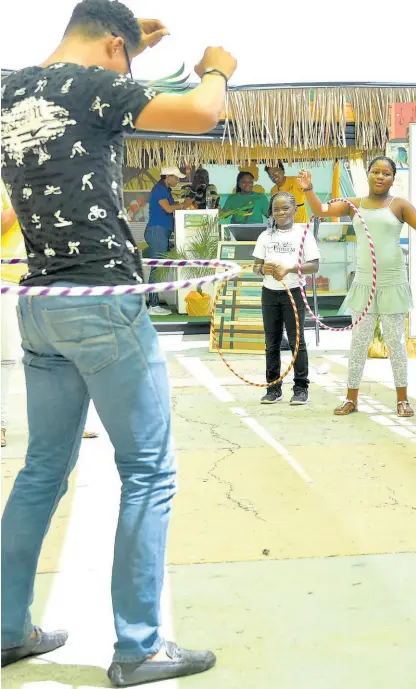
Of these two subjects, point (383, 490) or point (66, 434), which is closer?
point (66, 434)

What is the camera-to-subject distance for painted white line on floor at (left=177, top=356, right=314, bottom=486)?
205 inches

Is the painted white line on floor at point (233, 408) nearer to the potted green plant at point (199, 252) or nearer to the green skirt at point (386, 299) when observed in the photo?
the green skirt at point (386, 299)

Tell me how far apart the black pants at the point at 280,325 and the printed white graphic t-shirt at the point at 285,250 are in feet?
0.26

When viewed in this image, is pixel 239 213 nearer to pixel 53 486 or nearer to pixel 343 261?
pixel 343 261

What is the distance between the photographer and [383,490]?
4.64m

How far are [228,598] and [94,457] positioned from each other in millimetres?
2379

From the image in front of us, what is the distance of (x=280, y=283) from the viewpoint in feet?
23.7

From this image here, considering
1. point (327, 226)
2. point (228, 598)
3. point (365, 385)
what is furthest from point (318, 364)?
point (228, 598)

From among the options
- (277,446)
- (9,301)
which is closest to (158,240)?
(9,301)

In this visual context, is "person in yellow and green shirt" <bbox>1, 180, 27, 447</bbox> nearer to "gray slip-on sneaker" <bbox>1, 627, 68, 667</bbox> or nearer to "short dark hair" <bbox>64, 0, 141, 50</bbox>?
"short dark hair" <bbox>64, 0, 141, 50</bbox>

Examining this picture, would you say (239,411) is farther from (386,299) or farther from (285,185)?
(285,185)

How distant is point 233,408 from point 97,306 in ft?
15.3

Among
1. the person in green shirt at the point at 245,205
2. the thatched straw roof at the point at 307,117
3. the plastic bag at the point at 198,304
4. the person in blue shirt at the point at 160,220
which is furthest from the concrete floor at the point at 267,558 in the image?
the person in blue shirt at the point at 160,220

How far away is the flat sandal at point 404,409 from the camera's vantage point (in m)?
6.57
